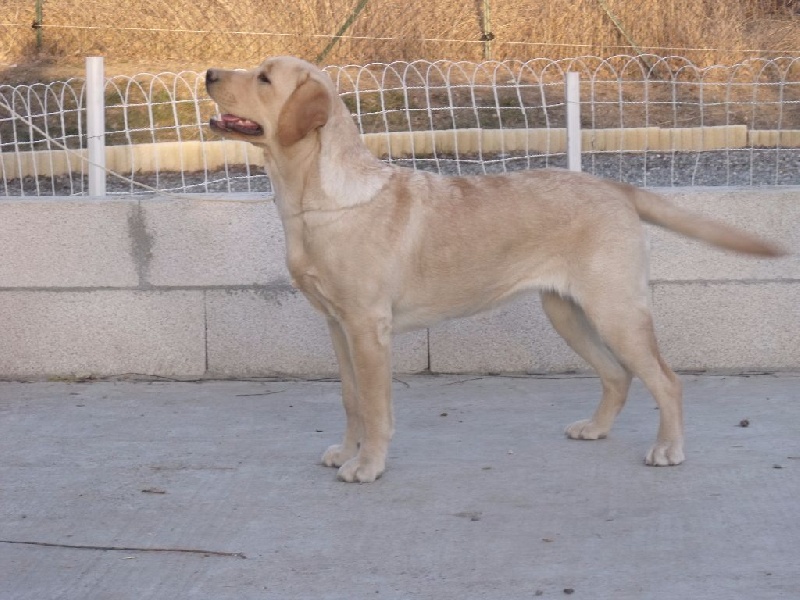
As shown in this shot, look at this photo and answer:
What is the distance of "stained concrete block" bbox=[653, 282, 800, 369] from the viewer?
6.16 metres

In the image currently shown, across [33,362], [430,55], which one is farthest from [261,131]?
[430,55]

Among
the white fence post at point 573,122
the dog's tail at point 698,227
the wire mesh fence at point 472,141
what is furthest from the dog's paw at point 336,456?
the wire mesh fence at point 472,141

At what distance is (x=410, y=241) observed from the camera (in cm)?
469

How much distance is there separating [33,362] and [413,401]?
2.09 metres

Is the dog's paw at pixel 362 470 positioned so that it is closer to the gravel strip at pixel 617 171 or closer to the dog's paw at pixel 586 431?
the dog's paw at pixel 586 431

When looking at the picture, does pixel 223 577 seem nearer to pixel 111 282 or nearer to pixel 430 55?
pixel 111 282

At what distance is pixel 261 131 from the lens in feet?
14.7

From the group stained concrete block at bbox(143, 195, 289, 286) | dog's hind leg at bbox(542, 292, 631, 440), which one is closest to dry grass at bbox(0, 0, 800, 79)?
stained concrete block at bbox(143, 195, 289, 286)

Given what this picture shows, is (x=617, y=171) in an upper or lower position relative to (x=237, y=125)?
lower

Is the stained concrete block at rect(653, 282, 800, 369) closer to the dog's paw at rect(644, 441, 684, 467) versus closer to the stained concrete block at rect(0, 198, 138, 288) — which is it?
the dog's paw at rect(644, 441, 684, 467)

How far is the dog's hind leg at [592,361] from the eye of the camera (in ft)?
16.9

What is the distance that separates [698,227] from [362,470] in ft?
5.60

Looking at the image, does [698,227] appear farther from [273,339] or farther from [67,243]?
[67,243]

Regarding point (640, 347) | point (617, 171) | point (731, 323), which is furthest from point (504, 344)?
point (617, 171)
